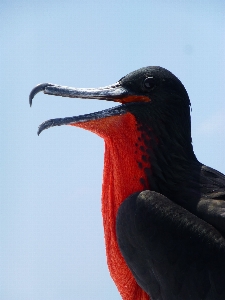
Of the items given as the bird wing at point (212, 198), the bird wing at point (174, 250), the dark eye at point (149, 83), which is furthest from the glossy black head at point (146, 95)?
the bird wing at point (174, 250)

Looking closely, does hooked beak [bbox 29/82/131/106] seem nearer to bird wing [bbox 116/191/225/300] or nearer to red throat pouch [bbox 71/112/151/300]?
red throat pouch [bbox 71/112/151/300]

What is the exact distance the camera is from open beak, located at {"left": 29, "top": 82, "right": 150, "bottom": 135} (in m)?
5.14

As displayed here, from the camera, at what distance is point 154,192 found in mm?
4930

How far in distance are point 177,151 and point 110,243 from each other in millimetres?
714

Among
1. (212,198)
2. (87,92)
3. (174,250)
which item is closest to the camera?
(174,250)

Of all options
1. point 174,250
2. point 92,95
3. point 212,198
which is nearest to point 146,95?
point 92,95

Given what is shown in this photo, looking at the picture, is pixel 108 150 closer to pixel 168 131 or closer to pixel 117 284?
pixel 168 131

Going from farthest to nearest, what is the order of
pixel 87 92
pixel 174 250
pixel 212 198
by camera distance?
pixel 87 92, pixel 212 198, pixel 174 250

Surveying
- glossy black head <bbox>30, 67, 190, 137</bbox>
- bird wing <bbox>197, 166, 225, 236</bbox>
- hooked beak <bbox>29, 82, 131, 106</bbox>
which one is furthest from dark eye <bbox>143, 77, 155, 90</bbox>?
bird wing <bbox>197, 166, 225, 236</bbox>

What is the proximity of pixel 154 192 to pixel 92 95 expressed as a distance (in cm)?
76

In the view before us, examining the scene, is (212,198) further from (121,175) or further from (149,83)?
(149,83)

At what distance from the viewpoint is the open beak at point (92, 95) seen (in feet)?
16.9

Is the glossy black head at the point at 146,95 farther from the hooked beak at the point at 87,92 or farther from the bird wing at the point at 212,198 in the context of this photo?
the bird wing at the point at 212,198

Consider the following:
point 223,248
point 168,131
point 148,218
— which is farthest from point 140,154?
point 223,248
